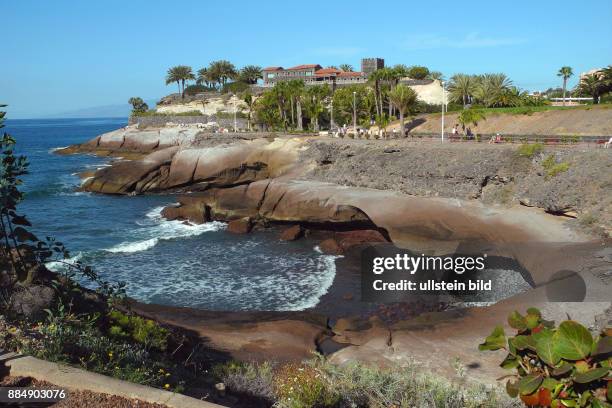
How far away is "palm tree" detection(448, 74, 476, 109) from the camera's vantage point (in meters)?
63.9

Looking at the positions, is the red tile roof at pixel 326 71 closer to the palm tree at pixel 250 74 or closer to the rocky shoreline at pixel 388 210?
the palm tree at pixel 250 74

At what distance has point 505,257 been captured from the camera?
970 inches

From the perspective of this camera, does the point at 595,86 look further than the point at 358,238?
Yes

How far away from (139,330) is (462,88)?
6098cm

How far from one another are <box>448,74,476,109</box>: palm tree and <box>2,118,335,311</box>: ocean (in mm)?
40827

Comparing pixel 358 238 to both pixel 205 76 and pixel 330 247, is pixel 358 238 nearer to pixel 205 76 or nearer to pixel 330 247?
pixel 330 247

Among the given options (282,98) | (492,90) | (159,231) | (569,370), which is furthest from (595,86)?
(569,370)

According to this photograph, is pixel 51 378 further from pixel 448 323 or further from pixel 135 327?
pixel 448 323

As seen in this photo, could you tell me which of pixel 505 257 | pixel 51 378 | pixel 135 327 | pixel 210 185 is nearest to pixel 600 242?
pixel 505 257

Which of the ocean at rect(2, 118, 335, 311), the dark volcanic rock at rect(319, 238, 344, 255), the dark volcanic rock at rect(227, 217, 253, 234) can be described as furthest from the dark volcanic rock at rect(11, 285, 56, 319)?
the dark volcanic rock at rect(227, 217, 253, 234)

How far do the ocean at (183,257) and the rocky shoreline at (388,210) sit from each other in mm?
1944

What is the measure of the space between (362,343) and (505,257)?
37.5 ft

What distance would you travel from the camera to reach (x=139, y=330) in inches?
445

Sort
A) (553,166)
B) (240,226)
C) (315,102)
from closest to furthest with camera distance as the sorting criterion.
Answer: (553,166) < (240,226) < (315,102)
